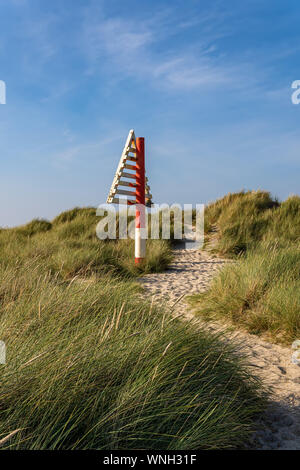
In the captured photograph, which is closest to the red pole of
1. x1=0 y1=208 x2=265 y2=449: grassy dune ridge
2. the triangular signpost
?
the triangular signpost

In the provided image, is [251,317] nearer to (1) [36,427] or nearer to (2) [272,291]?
(2) [272,291]

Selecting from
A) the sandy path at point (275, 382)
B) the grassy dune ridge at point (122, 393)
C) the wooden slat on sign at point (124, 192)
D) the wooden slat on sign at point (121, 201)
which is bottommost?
the sandy path at point (275, 382)

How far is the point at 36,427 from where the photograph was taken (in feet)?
6.54

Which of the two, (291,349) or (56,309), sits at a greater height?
(56,309)

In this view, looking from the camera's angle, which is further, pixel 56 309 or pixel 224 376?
pixel 56 309

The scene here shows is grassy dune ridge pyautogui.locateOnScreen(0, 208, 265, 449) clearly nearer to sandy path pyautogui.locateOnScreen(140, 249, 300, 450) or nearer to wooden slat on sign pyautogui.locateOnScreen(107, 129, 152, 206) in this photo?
sandy path pyautogui.locateOnScreen(140, 249, 300, 450)

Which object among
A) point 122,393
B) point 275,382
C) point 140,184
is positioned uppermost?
point 140,184

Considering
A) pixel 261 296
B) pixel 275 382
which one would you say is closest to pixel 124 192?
pixel 261 296

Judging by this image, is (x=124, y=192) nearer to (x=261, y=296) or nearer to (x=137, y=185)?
(x=137, y=185)

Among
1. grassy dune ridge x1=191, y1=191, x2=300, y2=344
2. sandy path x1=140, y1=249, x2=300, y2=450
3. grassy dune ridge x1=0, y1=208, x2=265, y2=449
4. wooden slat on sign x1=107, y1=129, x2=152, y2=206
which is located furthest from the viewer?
wooden slat on sign x1=107, y1=129, x2=152, y2=206

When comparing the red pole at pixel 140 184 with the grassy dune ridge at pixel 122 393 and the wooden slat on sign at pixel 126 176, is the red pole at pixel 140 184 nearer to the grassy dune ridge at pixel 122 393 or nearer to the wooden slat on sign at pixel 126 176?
the wooden slat on sign at pixel 126 176

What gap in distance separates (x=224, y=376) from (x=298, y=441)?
62cm

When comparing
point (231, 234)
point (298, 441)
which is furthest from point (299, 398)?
point (231, 234)

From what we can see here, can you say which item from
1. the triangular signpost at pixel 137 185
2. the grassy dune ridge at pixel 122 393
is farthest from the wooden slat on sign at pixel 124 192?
the grassy dune ridge at pixel 122 393
